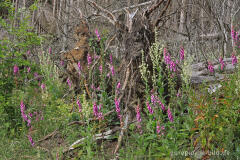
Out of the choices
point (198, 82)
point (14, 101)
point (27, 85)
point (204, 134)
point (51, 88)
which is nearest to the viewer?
point (204, 134)

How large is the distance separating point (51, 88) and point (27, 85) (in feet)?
2.38

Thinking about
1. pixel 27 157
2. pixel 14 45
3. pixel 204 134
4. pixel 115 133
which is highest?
pixel 14 45

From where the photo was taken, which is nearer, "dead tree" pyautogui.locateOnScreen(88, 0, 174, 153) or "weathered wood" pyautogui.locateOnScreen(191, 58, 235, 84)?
"dead tree" pyautogui.locateOnScreen(88, 0, 174, 153)

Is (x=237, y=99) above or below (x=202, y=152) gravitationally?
above

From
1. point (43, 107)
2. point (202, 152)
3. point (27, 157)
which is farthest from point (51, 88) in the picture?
point (202, 152)

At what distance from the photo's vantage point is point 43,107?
4.91m

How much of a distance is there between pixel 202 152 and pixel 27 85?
13.7 ft

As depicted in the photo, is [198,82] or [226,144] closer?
[226,144]

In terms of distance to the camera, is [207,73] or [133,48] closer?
[133,48]

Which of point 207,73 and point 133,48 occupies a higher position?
point 133,48

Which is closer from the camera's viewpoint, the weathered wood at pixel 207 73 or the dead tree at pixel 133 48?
the dead tree at pixel 133 48

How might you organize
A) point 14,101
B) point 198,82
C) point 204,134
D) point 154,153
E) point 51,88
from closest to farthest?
1. point 204,134
2. point 154,153
3. point 198,82
4. point 14,101
5. point 51,88

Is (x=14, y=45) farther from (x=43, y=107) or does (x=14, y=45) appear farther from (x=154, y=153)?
(x=154, y=153)

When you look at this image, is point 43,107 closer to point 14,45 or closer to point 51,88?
point 51,88
